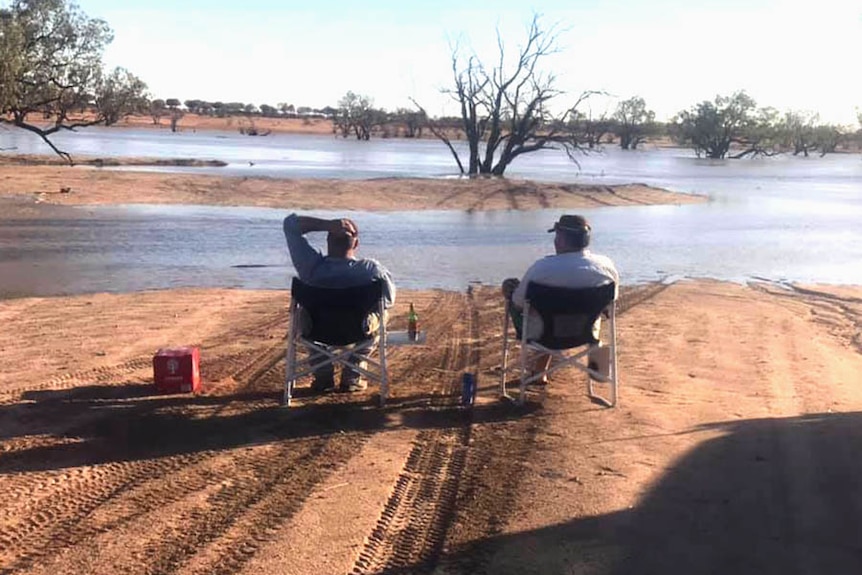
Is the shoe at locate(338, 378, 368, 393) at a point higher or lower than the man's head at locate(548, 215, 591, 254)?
lower

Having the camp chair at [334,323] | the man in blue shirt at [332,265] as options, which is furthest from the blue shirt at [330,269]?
the camp chair at [334,323]

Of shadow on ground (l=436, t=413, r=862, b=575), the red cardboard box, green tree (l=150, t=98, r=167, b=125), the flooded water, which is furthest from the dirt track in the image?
green tree (l=150, t=98, r=167, b=125)

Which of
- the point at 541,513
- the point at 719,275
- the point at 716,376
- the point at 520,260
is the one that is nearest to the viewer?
the point at 541,513

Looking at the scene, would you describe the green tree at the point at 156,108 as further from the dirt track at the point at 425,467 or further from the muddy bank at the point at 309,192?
the dirt track at the point at 425,467

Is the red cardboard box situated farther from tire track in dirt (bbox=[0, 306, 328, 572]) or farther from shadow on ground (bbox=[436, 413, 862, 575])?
shadow on ground (bbox=[436, 413, 862, 575])

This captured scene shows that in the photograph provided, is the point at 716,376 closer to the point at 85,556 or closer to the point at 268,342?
the point at 268,342

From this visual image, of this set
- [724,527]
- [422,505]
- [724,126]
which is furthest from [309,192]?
[724,126]

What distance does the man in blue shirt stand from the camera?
6.41 meters

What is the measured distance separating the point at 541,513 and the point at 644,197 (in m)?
28.4

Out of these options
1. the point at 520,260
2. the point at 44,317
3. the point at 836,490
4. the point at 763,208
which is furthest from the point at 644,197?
the point at 836,490

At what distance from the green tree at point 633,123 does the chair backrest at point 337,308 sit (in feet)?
309

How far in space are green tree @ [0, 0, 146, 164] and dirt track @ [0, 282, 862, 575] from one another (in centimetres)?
2236

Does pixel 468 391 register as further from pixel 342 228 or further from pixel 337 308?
pixel 342 228

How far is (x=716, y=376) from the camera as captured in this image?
7512mm
